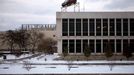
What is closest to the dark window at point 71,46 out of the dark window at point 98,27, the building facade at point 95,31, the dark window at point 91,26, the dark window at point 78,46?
the building facade at point 95,31

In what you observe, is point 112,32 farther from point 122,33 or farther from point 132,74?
point 132,74

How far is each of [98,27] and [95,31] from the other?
4.45ft

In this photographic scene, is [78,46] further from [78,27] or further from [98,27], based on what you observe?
[98,27]

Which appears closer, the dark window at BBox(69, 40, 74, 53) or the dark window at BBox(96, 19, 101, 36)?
the dark window at BBox(69, 40, 74, 53)

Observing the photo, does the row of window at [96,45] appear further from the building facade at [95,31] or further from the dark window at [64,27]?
the dark window at [64,27]

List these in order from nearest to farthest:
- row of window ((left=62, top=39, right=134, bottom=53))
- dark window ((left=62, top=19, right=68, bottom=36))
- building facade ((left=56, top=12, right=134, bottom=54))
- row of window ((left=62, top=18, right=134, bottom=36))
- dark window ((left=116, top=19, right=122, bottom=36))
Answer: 1. row of window ((left=62, top=39, right=134, bottom=53))
2. building facade ((left=56, top=12, right=134, bottom=54))
3. row of window ((left=62, top=18, right=134, bottom=36))
4. dark window ((left=116, top=19, right=122, bottom=36))
5. dark window ((left=62, top=19, right=68, bottom=36))

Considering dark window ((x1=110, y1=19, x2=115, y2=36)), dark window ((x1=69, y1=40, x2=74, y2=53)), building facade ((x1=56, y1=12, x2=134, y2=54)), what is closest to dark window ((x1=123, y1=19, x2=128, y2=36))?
building facade ((x1=56, y1=12, x2=134, y2=54))

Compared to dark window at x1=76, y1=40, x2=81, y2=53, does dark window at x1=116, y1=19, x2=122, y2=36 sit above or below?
above

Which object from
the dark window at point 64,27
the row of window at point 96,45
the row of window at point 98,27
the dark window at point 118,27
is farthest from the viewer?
the dark window at point 64,27

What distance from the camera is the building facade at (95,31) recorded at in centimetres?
8069

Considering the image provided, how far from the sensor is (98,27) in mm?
81438

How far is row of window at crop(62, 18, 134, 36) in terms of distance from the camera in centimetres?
8112

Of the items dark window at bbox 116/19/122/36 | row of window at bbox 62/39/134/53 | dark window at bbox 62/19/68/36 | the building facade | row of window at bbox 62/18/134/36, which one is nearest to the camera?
row of window at bbox 62/39/134/53

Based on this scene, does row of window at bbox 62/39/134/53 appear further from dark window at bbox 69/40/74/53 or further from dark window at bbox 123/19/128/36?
dark window at bbox 123/19/128/36
